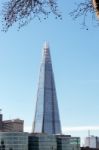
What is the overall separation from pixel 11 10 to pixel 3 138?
168926 millimetres

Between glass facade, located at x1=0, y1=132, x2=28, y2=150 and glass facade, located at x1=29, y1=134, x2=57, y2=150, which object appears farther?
glass facade, located at x1=29, y1=134, x2=57, y2=150

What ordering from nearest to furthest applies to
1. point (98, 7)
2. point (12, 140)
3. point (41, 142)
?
point (98, 7)
point (12, 140)
point (41, 142)

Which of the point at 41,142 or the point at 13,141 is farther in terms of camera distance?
the point at 41,142

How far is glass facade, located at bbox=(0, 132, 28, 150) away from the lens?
17250 cm

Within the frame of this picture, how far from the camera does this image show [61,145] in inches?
7702

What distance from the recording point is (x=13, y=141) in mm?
172375

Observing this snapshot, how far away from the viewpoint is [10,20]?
8672 millimetres

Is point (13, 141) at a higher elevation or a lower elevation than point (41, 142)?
lower

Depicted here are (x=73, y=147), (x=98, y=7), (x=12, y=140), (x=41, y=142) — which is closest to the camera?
(x=98, y=7)

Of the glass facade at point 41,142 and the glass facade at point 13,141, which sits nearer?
the glass facade at point 13,141

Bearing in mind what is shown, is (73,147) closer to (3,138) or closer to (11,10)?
(3,138)

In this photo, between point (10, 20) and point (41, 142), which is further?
point (41, 142)

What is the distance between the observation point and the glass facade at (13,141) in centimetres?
17250

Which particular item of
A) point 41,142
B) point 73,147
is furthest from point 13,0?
point 73,147
